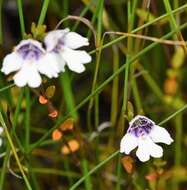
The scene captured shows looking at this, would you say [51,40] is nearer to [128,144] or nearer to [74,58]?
[74,58]

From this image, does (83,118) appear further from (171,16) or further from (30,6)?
(171,16)

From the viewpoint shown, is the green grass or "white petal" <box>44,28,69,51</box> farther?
the green grass

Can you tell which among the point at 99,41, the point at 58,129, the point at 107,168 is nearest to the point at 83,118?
the point at 107,168

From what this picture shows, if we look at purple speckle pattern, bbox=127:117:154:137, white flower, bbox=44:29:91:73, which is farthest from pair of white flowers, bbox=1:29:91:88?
purple speckle pattern, bbox=127:117:154:137

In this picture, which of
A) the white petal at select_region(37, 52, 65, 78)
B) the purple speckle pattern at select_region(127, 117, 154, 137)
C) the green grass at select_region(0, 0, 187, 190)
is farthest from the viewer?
the green grass at select_region(0, 0, 187, 190)

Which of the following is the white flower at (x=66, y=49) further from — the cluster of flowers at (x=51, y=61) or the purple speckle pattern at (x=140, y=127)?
the purple speckle pattern at (x=140, y=127)

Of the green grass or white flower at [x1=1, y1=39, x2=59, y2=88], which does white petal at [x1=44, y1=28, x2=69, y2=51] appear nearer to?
white flower at [x1=1, y1=39, x2=59, y2=88]

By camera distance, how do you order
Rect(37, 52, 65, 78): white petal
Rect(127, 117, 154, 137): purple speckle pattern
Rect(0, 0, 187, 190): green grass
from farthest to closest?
1. Rect(0, 0, 187, 190): green grass
2. Rect(127, 117, 154, 137): purple speckle pattern
3. Rect(37, 52, 65, 78): white petal
